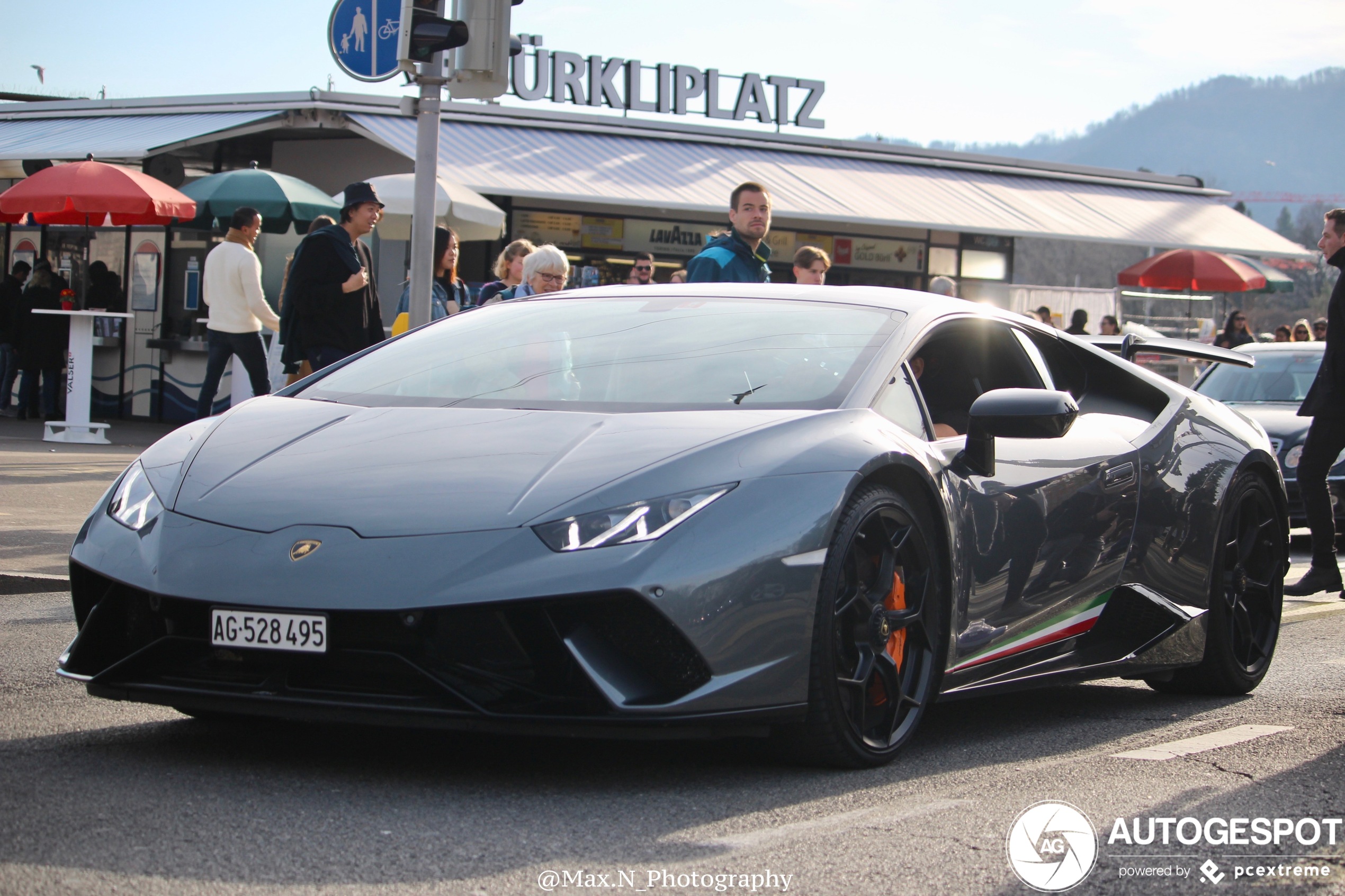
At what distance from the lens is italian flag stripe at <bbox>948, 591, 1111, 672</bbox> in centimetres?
455

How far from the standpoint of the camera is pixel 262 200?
15.8 m

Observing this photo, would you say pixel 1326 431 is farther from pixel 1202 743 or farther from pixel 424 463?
pixel 424 463

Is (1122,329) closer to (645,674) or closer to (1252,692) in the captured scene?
(1252,692)

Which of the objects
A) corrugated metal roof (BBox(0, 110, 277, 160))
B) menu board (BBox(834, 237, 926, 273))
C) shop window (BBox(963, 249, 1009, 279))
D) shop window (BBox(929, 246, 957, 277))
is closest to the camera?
corrugated metal roof (BBox(0, 110, 277, 160))

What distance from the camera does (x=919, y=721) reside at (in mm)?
4270

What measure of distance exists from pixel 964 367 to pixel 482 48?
4254 millimetres

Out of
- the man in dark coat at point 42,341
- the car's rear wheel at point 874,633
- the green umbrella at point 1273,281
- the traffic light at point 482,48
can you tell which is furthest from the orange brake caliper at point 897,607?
the green umbrella at point 1273,281

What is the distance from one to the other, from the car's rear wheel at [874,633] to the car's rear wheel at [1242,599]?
176 centimetres

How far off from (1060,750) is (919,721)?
0.53 metres

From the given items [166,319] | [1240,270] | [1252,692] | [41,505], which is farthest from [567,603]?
[1240,270]

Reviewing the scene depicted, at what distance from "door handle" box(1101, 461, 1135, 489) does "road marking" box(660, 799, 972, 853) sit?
62.6 inches

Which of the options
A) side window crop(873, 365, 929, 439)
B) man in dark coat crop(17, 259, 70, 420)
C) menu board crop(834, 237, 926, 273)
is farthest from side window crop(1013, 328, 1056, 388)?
menu board crop(834, 237, 926, 273)
